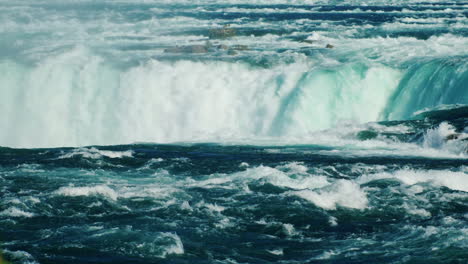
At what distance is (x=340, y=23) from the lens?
226ft

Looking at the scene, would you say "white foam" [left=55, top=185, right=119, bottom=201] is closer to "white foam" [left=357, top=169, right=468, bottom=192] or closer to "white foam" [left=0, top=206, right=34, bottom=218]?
"white foam" [left=0, top=206, right=34, bottom=218]

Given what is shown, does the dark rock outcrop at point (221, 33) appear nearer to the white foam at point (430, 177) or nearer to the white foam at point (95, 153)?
the white foam at point (95, 153)

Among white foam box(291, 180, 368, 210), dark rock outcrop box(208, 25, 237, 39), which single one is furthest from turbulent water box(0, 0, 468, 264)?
dark rock outcrop box(208, 25, 237, 39)

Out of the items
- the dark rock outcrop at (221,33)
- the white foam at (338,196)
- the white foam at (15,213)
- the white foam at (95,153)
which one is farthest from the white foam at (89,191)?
the dark rock outcrop at (221,33)

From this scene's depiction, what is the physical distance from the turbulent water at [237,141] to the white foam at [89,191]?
0.29ft

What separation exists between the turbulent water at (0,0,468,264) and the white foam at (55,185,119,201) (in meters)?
0.09

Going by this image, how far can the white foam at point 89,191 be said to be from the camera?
2433cm

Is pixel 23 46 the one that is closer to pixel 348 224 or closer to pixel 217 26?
pixel 217 26

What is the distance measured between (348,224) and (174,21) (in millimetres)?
57535

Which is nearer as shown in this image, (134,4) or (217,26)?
(217,26)

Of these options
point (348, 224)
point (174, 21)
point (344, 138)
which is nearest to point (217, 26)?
point (174, 21)

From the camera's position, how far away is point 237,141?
Answer: 35250mm

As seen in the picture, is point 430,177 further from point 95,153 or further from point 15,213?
point 95,153

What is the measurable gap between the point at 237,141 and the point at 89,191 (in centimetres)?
1152
